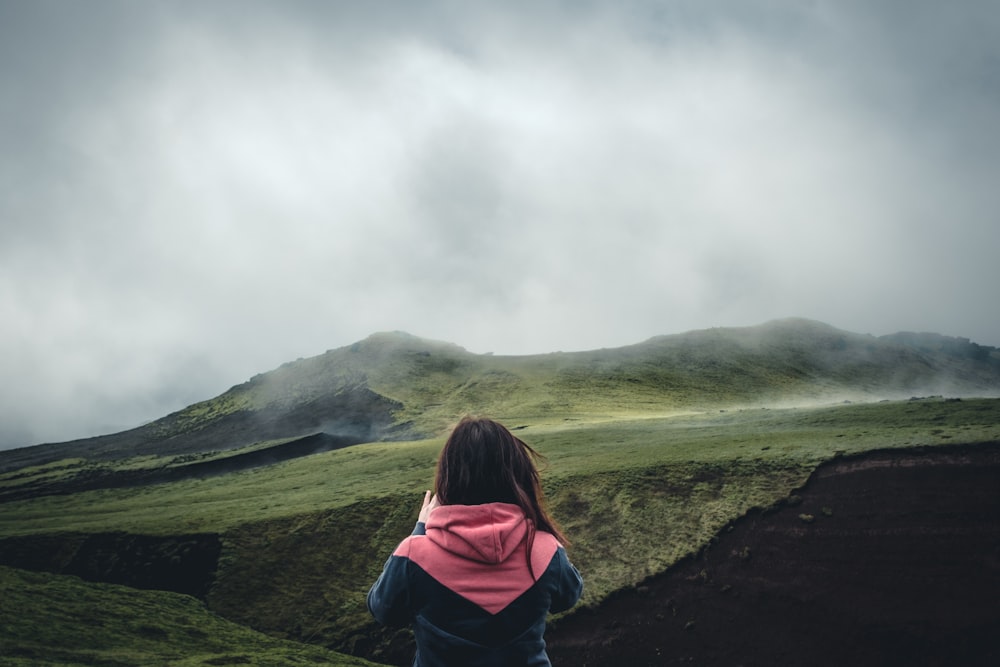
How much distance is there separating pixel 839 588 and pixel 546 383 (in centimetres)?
6760

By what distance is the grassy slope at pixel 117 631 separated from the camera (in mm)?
17906

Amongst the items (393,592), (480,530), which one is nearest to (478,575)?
(480,530)

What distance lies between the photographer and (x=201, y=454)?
263 ft

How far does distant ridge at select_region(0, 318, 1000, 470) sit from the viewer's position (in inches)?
3280

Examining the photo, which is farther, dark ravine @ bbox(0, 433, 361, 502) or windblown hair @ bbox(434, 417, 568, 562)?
dark ravine @ bbox(0, 433, 361, 502)

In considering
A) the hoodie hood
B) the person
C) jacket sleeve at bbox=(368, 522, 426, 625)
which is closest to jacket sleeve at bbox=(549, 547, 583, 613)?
the person

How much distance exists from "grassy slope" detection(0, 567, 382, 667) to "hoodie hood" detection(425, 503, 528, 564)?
706 inches

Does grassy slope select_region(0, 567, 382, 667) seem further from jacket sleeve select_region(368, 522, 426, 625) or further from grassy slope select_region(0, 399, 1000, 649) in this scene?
jacket sleeve select_region(368, 522, 426, 625)

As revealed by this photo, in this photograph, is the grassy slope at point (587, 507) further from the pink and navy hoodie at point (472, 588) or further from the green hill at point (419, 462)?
the pink and navy hoodie at point (472, 588)

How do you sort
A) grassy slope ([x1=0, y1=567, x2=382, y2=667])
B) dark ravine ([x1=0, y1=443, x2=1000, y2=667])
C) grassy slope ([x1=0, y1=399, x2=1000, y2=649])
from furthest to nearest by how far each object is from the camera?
grassy slope ([x1=0, y1=399, x2=1000, y2=649]) → dark ravine ([x1=0, y1=443, x2=1000, y2=667]) → grassy slope ([x1=0, y1=567, x2=382, y2=667])

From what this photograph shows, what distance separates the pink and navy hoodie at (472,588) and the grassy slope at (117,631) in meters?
17.6

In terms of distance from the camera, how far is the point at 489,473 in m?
4.54

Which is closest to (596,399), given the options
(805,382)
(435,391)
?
(435,391)

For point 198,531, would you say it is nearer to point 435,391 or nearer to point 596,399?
point 596,399
